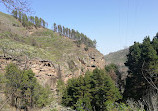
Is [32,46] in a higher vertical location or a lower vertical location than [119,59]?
higher

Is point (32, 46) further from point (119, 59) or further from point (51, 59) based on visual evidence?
point (119, 59)

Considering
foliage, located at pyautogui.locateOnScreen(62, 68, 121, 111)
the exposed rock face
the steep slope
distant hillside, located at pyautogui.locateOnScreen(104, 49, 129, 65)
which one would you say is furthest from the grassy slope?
distant hillside, located at pyautogui.locateOnScreen(104, 49, 129, 65)

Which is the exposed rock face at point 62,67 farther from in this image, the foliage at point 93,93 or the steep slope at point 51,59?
the foliage at point 93,93

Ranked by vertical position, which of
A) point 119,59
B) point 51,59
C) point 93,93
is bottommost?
point 93,93

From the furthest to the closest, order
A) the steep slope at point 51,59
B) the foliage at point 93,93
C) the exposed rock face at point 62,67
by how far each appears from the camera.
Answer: the exposed rock face at point 62,67 → the steep slope at point 51,59 → the foliage at point 93,93

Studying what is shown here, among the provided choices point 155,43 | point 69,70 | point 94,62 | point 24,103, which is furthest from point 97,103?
point 94,62

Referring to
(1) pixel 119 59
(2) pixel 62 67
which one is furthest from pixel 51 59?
(1) pixel 119 59

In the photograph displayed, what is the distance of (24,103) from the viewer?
67.5 feet

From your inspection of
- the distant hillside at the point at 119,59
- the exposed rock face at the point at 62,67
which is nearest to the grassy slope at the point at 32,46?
the exposed rock face at the point at 62,67

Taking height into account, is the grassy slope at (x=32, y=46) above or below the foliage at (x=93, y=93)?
above

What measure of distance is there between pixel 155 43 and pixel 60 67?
Answer: 2806cm

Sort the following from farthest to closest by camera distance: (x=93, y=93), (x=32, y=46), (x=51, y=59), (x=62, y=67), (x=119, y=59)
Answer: (x=119, y=59), (x=32, y=46), (x=62, y=67), (x=51, y=59), (x=93, y=93)

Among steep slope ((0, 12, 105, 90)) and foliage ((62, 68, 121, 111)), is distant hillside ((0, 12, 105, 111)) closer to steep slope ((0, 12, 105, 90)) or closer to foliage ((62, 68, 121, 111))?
steep slope ((0, 12, 105, 90))

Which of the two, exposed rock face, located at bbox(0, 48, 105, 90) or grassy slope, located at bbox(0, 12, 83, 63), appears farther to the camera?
exposed rock face, located at bbox(0, 48, 105, 90)
